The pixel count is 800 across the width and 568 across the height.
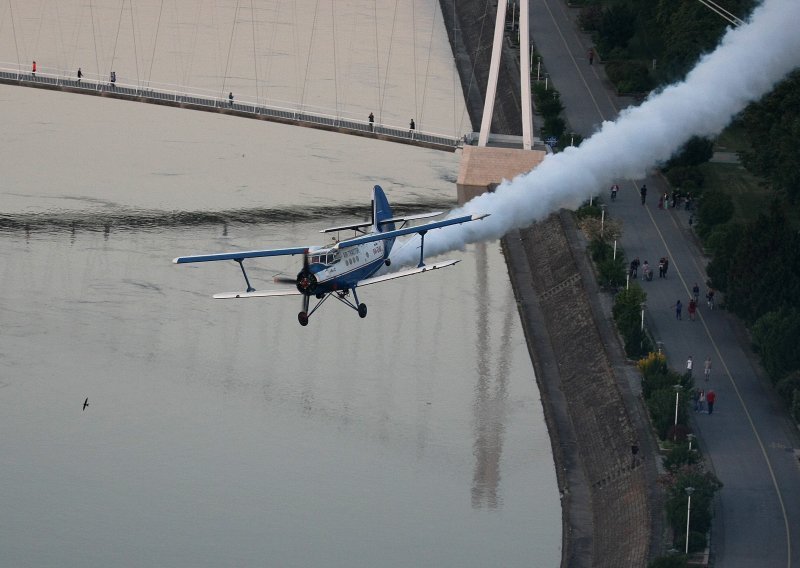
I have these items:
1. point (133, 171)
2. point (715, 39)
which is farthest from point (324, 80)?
point (715, 39)

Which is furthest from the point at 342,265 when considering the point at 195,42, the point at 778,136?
the point at 195,42

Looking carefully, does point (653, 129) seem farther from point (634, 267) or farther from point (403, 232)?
point (403, 232)

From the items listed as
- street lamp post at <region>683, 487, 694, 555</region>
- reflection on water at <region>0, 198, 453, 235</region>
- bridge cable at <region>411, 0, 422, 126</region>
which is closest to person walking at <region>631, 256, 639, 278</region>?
reflection on water at <region>0, 198, 453, 235</region>

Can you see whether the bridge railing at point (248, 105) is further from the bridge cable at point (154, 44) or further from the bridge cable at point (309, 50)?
the bridge cable at point (154, 44)

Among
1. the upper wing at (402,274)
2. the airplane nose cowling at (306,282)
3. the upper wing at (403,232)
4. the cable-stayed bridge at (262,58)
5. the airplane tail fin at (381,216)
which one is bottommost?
the airplane nose cowling at (306,282)

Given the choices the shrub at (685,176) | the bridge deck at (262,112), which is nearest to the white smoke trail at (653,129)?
the shrub at (685,176)

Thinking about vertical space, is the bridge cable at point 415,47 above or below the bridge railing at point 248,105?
above

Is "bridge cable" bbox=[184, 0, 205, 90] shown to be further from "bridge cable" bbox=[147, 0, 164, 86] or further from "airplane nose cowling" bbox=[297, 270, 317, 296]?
"airplane nose cowling" bbox=[297, 270, 317, 296]
